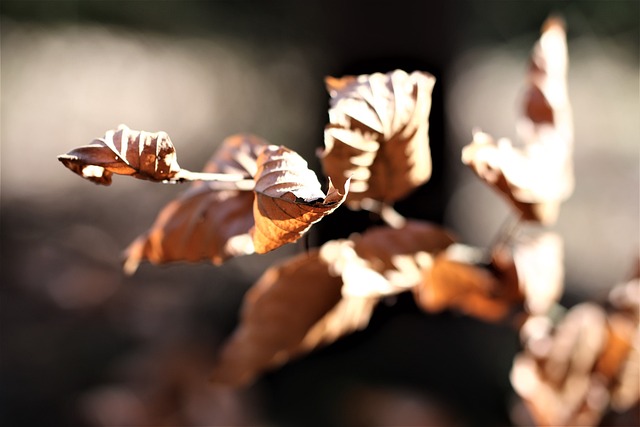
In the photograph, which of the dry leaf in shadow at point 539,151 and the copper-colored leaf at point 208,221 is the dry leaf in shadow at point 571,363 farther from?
the copper-colored leaf at point 208,221

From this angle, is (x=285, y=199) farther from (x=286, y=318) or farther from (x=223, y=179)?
(x=286, y=318)

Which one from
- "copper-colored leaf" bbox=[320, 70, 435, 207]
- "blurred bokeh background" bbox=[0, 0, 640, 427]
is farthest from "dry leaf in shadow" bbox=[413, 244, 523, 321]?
"blurred bokeh background" bbox=[0, 0, 640, 427]

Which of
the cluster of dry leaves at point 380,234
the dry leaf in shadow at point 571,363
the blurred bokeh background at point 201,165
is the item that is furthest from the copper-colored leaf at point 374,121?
the blurred bokeh background at point 201,165

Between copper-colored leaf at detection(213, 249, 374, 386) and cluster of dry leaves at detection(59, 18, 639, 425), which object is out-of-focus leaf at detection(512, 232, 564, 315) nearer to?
cluster of dry leaves at detection(59, 18, 639, 425)

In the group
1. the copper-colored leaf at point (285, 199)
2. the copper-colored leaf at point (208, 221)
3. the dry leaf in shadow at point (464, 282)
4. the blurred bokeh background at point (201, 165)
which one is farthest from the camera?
the blurred bokeh background at point (201, 165)

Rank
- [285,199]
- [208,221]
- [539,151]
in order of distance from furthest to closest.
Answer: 1. [539,151]
2. [208,221]
3. [285,199]

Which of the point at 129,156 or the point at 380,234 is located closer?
the point at 129,156

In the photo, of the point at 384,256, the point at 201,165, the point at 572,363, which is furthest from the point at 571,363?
the point at 201,165
